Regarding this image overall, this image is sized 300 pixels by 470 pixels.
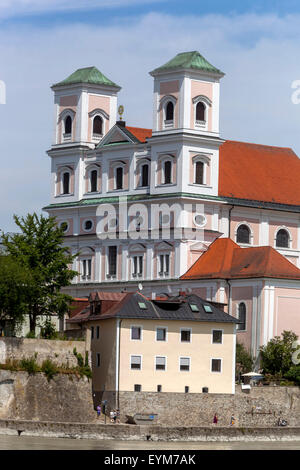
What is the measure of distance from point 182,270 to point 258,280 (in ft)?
22.9

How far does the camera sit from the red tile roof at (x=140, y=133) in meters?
134

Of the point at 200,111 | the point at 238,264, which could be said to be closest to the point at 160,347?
the point at 238,264

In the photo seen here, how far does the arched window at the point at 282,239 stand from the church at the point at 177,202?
0.46 ft

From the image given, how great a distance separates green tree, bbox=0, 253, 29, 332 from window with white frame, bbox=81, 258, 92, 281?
2626 centimetres

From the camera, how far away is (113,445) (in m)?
94.6

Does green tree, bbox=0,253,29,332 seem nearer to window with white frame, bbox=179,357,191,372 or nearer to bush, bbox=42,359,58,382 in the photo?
bush, bbox=42,359,58,382

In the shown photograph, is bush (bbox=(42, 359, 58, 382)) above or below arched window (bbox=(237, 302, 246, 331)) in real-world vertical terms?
below

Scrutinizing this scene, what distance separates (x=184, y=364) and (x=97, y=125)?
35.1m

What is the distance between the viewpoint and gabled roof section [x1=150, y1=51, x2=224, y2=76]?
128375mm

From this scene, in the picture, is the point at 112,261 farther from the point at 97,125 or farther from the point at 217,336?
the point at 217,336

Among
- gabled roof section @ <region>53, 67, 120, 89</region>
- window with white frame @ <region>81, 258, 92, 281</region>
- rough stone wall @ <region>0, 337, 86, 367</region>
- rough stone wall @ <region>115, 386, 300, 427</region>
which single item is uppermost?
gabled roof section @ <region>53, 67, 120, 89</region>

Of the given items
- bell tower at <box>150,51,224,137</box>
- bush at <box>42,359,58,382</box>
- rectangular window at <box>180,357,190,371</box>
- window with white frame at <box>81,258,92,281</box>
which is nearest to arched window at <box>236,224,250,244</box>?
bell tower at <box>150,51,224,137</box>

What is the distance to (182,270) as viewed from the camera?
128 meters
